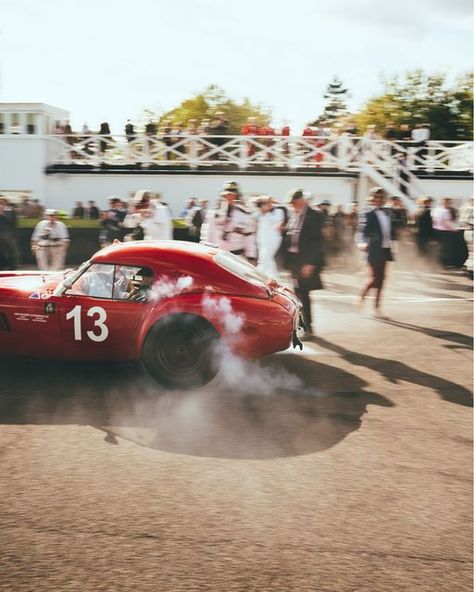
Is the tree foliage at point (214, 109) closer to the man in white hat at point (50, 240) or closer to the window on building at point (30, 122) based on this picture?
the window on building at point (30, 122)

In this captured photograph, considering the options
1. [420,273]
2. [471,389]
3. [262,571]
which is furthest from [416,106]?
[262,571]

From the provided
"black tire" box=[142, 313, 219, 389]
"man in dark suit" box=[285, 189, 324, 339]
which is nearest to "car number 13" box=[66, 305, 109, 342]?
"black tire" box=[142, 313, 219, 389]

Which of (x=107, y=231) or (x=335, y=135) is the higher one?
(x=335, y=135)

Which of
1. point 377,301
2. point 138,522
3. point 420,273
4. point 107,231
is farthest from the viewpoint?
point 420,273

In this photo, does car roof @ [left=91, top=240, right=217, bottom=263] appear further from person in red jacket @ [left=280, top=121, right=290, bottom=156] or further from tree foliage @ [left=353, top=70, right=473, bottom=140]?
tree foliage @ [left=353, top=70, right=473, bottom=140]

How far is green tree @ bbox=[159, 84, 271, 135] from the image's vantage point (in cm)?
8775

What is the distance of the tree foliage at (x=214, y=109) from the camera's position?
87625 millimetres

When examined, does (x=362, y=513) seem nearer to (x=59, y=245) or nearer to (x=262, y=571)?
(x=262, y=571)

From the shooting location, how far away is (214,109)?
8788cm

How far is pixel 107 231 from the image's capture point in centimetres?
1536

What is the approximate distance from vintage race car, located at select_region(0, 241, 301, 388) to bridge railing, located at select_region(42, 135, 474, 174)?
1711 cm

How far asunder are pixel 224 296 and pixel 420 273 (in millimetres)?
10404

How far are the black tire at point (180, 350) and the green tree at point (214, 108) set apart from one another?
270ft

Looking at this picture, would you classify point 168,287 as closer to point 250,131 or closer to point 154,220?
point 154,220
